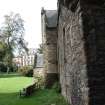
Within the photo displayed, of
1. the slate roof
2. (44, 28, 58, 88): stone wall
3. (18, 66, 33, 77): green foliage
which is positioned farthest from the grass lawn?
(18, 66, 33, 77): green foliage

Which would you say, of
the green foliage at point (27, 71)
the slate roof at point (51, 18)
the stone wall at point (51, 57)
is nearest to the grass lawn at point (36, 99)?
the stone wall at point (51, 57)

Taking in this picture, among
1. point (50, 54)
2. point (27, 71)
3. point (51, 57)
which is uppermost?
point (50, 54)

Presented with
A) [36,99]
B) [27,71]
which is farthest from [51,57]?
[27,71]

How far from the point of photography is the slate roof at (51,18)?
2955 centimetres

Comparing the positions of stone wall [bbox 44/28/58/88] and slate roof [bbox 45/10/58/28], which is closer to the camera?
stone wall [bbox 44/28/58/88]

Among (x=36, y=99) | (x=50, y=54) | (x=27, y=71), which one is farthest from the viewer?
(x=27, y=71)

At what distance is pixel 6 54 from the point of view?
80625mm

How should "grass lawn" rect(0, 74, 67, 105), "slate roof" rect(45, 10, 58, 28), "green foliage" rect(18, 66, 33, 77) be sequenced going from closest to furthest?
"grass lawn" rect(0, 74, 67, 105)
"slate roof" rect(45, 10, 58, 28)
"green foliage" rect(18, 66, 33, 77)

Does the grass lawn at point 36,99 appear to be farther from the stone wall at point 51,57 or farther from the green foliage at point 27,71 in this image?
the green foliage at point 27,71

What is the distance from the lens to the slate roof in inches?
1163

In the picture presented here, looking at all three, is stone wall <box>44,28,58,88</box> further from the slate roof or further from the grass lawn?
→ the grass lawn

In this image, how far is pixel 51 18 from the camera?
31.7 meters

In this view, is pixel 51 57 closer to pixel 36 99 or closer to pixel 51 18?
pixel 51 18

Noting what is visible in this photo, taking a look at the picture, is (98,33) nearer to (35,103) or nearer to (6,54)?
(35,103)
